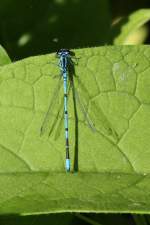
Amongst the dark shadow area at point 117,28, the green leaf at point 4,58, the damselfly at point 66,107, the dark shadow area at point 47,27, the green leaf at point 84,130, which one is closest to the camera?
the green leaf at point 84,130

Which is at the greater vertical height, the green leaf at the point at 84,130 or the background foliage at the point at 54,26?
the background foliage at the point at 54,26

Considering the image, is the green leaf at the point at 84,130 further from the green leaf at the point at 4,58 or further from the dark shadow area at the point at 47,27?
the dark shadow area at the point at 47,27

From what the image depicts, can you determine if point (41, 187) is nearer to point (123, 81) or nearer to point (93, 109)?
point (93, 109)

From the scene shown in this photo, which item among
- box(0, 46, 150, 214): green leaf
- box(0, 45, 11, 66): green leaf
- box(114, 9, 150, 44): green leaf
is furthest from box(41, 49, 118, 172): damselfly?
box(114, 9, 150, 44): green leaf

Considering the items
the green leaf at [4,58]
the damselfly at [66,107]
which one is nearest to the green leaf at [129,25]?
the damselfly at [66,107]

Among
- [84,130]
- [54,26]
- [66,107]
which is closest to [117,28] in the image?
[54,26]

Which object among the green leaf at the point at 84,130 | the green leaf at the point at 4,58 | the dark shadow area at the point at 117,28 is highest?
the dark shadow area at the point at 117,28

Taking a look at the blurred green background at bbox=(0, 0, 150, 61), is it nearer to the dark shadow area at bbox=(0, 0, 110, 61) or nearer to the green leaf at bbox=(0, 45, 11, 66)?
the dark shadow area at bbox=(0, 0, 110, 61)
